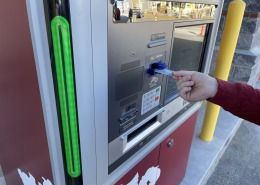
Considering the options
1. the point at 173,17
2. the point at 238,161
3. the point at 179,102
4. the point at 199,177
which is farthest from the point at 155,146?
the point at 238,161

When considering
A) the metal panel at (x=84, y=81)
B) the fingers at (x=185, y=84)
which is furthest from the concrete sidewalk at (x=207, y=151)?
the metal panel at (x=84, y=81)

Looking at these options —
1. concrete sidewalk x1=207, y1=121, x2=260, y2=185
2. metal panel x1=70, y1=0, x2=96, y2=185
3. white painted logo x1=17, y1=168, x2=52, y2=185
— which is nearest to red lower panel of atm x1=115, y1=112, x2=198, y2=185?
metal panel x1=70, y1=0, x2=96, y2=185

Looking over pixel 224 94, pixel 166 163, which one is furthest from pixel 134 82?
pixel 166 163

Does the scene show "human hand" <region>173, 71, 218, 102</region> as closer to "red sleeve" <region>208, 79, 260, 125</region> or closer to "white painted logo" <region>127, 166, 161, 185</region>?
"red sleeve" <region>208, 79, 260, 125</region>

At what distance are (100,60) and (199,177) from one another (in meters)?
1.72

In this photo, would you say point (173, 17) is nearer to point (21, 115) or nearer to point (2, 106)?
point (21, 115)

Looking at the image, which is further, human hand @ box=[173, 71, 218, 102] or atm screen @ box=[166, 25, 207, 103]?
atm screen @ box=[166, 25, 207, 103]

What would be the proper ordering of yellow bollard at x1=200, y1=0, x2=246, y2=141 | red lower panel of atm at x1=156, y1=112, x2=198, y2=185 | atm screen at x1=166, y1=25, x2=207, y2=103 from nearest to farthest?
atm screen at x1=166, y1=25, x2=207, y2=103, red lower panel of atm at x1=156, y1=112, x2=198, y2=185, yellow bollard at x1=200, y1=0, x2=246, y2=141

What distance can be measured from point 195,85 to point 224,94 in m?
0.14

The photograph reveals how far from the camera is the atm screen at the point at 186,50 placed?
116 cm

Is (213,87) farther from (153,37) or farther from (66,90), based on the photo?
(66,90)

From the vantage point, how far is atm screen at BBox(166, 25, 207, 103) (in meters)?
1.16

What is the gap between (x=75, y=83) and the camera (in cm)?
68

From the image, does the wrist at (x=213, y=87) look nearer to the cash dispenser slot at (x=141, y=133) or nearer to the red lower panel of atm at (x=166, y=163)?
the cash dispenser slot at (x=141, y=133)
